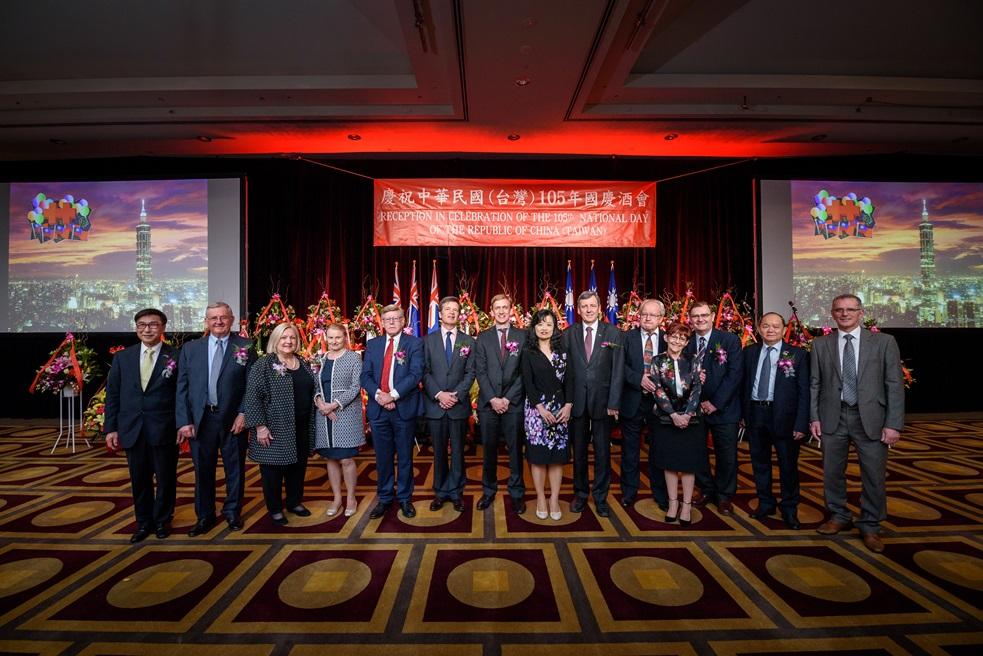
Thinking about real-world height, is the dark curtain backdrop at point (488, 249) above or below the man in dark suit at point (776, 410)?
above

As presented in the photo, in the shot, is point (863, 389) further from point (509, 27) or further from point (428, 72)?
point (428, 72)

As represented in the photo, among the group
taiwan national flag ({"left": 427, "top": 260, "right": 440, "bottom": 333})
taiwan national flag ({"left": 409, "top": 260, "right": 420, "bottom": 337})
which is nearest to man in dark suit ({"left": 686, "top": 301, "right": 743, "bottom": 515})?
taiwan national flag ({"left": 427, "top": 260, "right": 440, "bottom": 333})

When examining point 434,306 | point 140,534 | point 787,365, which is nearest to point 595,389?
point 787,365

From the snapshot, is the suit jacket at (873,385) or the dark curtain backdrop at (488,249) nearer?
the suit jacket at (873,385)

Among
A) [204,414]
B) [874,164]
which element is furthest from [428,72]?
[874,164]

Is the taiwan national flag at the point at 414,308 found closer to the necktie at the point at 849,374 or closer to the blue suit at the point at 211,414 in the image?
the blue suit at the point at 211,414

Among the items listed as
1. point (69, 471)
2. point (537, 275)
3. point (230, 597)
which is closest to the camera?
point (230, 597)

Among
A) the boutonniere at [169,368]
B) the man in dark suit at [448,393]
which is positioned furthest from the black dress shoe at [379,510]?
the boutonniere at [169,368]

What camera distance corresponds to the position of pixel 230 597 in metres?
2.19

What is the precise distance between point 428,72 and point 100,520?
487 centimetres

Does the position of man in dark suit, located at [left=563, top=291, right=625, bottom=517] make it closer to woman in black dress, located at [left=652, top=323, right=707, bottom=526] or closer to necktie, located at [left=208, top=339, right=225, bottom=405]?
woman in black dress, located at [left=652, top=323, right=707, bottom=526]

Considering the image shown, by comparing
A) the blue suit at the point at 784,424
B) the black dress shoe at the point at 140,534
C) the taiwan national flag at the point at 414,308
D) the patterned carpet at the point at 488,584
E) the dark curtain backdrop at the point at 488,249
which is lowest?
the patterned carpet at the point at 488,584

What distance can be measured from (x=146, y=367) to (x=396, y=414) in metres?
1.69

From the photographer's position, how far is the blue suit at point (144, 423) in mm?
2836
